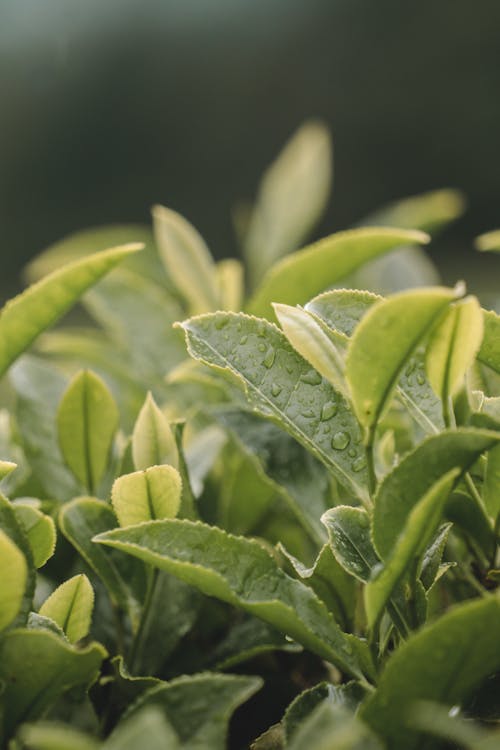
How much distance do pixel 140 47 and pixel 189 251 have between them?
6.47m

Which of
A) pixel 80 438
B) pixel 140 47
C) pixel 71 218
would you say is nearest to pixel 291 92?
pixel 140 47

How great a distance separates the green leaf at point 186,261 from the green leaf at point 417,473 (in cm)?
73

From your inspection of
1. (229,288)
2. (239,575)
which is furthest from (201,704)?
(229,288)

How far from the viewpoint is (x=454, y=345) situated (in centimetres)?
65

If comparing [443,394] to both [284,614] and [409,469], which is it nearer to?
[409,469]

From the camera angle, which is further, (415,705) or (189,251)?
(189,251)

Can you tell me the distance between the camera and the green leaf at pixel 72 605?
2.26 feet

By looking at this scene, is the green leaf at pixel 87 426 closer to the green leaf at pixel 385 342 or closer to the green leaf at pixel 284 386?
the green leaf at pixel 284 386

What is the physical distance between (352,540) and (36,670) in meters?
0.26

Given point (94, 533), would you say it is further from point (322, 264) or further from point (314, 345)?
point (322, 264)

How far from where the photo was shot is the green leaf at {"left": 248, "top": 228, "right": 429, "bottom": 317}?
3.12 ft

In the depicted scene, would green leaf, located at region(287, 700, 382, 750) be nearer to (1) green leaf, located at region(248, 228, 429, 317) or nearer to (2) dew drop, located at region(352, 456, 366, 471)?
(2) dew drop, located at region(352, 456, 366, 471)

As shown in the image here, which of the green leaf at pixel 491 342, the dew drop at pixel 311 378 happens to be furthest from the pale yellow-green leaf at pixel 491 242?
the dew drop at pixel 311 378

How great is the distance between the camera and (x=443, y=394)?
0.68 metres
